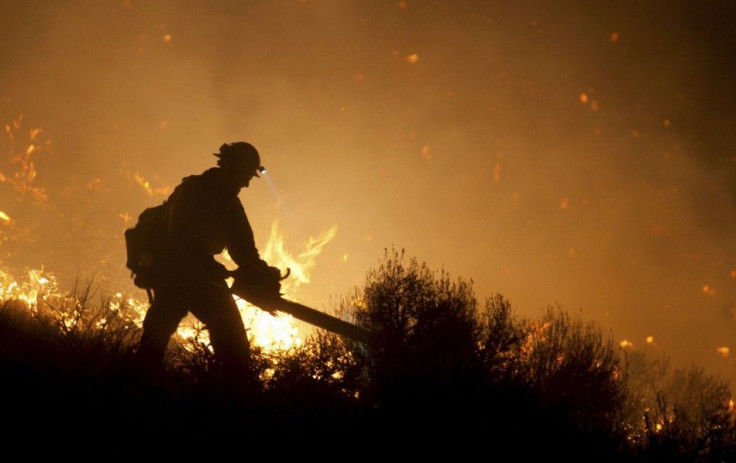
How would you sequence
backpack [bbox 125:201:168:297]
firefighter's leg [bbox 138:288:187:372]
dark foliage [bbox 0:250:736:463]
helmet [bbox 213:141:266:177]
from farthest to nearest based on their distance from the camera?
helmet [bbox 213:141:266:177] → backpack [bbox 125:201:168:297] → firefighter's leg [bbox 138:288:187:372] → dark foliage [bbox 0:250:736:463]

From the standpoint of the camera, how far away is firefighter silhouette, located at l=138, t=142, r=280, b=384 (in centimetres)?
388

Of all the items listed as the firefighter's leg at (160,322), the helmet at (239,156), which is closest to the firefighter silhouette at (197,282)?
the firefighter's leg at (160,322)

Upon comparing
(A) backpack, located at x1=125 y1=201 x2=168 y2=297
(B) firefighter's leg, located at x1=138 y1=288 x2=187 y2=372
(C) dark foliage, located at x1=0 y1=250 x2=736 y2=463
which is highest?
(A) backpack, located at x1=125 y1=201 x2=168 y2=297

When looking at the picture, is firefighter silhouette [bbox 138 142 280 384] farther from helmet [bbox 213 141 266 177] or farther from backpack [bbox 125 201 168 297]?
helmet [bbox 213 141 266 177]

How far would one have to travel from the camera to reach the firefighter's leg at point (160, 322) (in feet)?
12.7

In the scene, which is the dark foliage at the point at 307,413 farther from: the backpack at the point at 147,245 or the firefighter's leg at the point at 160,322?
the backpack at the point at 147,245

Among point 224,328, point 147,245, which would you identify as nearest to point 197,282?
point 224,328

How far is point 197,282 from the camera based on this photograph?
3904 millimetres

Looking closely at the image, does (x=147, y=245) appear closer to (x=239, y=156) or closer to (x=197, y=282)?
(x=197, y=282)

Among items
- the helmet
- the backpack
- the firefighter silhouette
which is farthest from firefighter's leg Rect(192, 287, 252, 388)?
the helmet

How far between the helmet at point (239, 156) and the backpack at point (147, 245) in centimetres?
70

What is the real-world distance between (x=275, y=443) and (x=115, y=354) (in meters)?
1.87

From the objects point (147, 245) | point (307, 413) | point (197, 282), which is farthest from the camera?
point (147, 245)

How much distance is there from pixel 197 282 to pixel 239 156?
4.16ft
